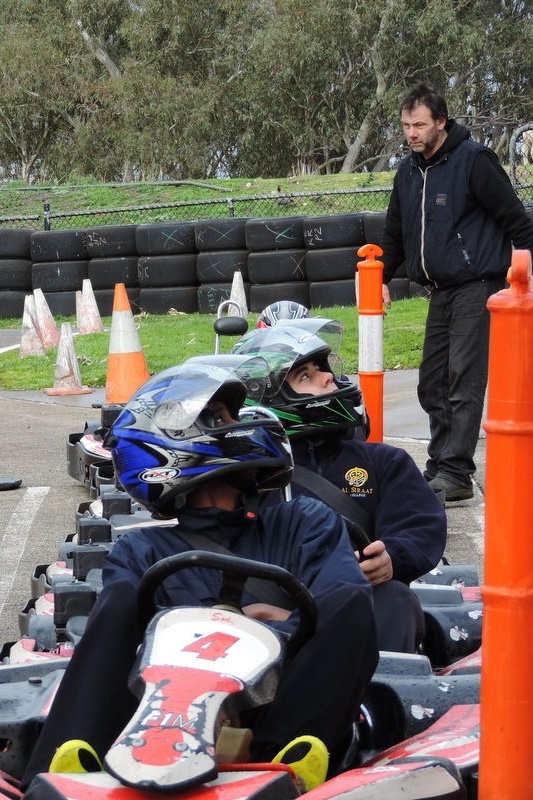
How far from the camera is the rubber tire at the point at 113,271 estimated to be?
16.5m

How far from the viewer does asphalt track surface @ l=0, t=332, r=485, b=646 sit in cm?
596

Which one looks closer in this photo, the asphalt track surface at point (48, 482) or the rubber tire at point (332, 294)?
Result: the asphalt track surface at point (48, 482)

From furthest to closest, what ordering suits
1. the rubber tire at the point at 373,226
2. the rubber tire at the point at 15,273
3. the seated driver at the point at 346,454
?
the rubber tire at the point at 15,273 → the rubber tire at the point at 373,226 → the seated driver at the point at 346,454

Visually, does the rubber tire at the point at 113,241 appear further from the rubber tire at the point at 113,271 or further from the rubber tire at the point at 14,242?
the rubber tire at the point at 14,242

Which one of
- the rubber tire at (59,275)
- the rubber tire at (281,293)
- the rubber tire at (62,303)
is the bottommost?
the rubber tire at (62,303)

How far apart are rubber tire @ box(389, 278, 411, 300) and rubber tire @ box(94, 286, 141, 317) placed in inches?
126

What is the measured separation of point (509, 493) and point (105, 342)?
11.6 m

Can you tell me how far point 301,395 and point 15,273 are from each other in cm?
1349

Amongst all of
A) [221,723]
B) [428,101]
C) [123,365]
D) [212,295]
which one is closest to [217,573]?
[221,723]

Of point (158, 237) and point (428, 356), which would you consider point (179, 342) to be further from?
point (428, 356)

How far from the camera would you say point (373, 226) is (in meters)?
14.6

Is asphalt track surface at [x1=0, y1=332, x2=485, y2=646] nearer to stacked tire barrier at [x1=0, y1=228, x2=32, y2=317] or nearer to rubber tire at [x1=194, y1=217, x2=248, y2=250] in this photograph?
rubber tire at [x1=194, y1=217, x2=248, y2=250]

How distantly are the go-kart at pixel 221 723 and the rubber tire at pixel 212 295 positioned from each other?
1301 centimetres

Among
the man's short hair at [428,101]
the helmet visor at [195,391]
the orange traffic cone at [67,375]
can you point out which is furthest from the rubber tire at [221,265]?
the helmet visor at [195,391]
